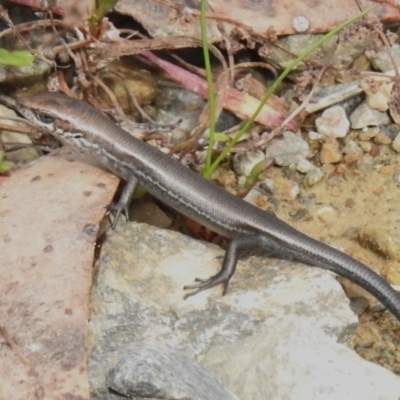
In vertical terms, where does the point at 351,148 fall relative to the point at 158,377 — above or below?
below

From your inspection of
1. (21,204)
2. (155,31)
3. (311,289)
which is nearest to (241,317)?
(311,289)

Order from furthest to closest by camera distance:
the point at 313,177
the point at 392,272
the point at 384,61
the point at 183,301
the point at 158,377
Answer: the point at 384,61, the point at 313,177, the point at 392,272, the point at 183,301, the point at 158,377

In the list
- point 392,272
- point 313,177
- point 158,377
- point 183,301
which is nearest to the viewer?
point 158,377

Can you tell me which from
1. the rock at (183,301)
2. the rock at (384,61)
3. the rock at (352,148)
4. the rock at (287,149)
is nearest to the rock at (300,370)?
the rock at (183,301)

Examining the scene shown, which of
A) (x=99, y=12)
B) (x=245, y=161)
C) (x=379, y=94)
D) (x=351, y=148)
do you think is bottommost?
(x=245, y=161)

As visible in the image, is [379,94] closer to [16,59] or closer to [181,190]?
[181,190]

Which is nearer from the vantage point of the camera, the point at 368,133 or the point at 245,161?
the point at 245,161

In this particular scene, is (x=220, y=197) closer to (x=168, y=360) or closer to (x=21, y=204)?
(x=21, y=204)

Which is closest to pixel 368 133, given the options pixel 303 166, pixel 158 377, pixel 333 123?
pixel 333 123
